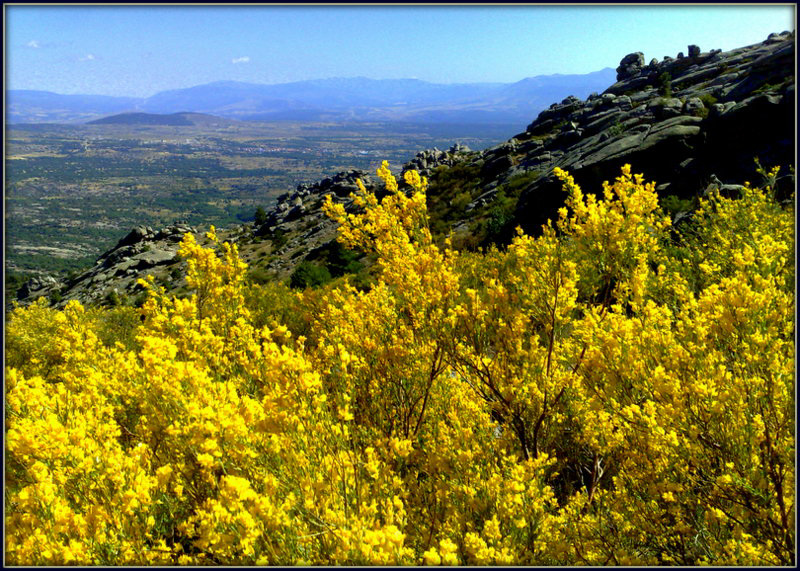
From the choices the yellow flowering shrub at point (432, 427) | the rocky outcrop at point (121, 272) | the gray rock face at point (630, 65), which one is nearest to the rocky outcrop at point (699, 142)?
the yellow flowering shrub at point (432, 427)

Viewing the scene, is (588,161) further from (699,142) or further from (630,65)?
(630,65)

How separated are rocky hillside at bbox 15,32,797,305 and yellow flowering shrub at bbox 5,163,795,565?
30.1 feet

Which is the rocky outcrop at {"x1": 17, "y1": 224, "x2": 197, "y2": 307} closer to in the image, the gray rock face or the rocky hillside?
the rocky hillside

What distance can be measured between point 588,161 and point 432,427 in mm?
23227

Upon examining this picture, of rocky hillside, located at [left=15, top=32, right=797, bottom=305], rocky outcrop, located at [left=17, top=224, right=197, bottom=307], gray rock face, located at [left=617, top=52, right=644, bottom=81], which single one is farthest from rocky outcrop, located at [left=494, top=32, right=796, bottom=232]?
rocky outcrop, located at [left=17, top=224, right=197, bottom=307]

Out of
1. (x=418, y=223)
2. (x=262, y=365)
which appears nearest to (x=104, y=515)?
(x=262, y=365)

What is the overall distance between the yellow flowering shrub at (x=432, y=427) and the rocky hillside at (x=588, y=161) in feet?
30.1

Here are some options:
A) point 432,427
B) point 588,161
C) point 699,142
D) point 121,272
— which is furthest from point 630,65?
point 432,427

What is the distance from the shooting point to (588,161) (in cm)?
2389

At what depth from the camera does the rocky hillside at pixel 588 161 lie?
18438 mm

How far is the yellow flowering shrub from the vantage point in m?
2.87

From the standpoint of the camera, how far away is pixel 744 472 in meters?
2.90

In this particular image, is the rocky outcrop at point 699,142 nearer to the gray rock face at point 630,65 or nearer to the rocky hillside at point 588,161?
the rocky hillside at point 588,161

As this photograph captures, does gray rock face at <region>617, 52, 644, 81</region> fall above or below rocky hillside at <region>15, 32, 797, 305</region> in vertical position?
above
